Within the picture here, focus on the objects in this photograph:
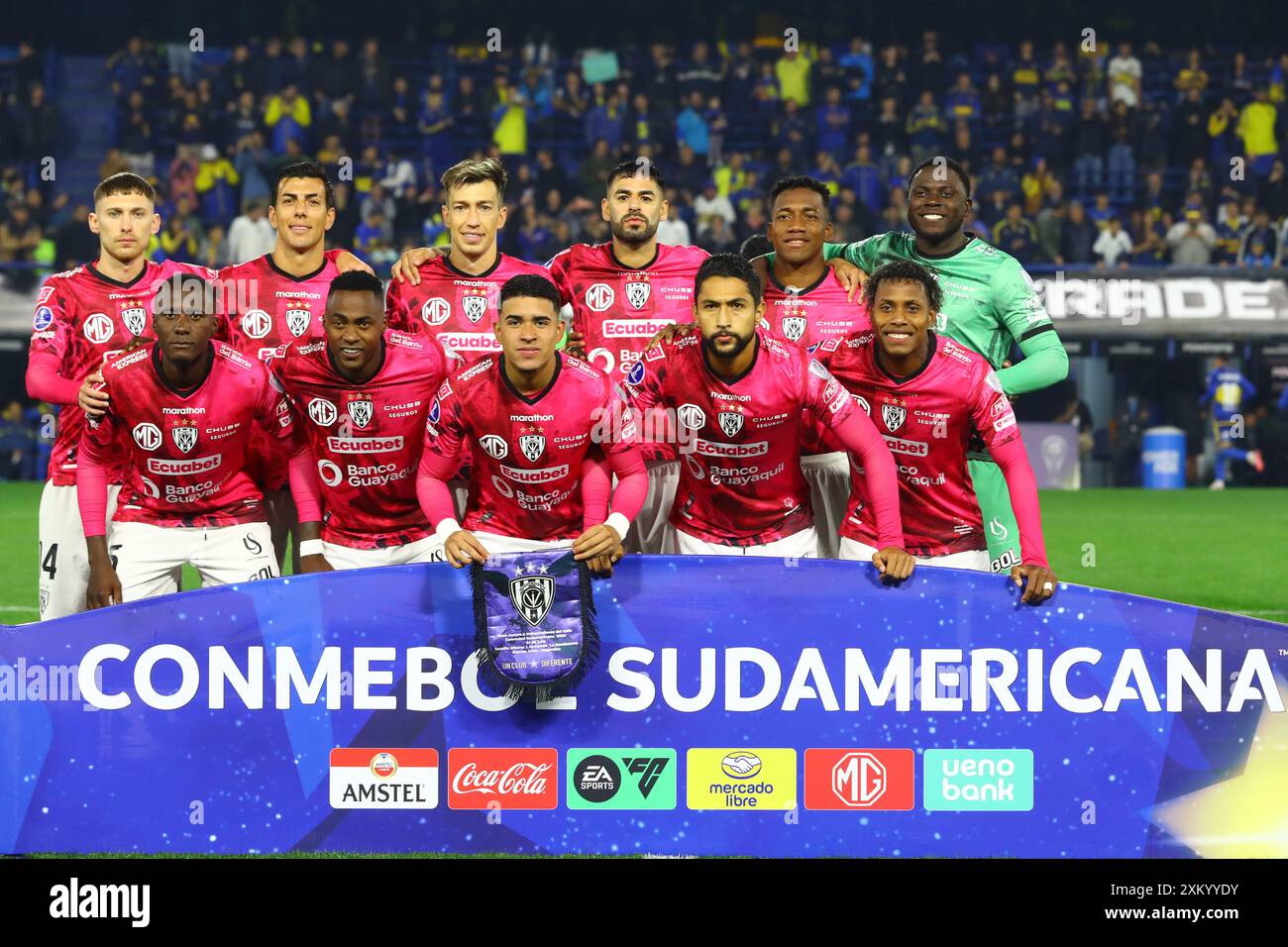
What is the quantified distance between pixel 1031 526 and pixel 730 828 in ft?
4.30

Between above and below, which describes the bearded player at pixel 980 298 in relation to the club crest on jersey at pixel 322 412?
above

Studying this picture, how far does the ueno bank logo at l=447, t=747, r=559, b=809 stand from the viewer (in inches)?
178

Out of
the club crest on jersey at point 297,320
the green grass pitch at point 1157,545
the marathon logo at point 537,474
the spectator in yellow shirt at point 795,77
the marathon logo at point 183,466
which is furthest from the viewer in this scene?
the spectator in yellow shirt at point 795,77

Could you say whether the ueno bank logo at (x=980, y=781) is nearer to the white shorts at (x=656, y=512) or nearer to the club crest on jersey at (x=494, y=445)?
the white shorts at (x=656, y=512)

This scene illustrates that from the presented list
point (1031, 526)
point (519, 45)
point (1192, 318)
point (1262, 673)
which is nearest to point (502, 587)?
point (1031, 526)

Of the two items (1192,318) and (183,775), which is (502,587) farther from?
(1192,318)

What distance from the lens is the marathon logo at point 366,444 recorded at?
5.48m

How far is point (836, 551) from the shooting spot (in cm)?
589

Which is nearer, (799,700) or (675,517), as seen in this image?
(799,700)

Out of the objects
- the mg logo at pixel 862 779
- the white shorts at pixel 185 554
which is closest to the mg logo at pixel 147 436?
the white shorts at pixel 185 554

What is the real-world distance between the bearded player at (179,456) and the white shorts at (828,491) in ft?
6.05

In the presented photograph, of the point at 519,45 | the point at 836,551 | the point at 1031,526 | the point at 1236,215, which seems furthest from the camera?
the point at 519,45

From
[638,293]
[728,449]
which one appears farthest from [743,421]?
[638,293]

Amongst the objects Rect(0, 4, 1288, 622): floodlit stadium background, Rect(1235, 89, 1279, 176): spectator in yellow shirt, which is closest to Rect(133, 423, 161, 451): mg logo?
Rect(0, 4, 1288, 622): floodlit stadium background
